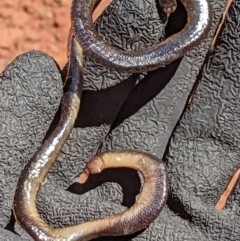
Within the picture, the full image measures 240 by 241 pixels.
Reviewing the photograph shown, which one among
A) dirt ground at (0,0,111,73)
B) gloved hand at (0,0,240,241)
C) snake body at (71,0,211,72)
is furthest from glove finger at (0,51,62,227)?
dirt ground at (0,0,111,73)

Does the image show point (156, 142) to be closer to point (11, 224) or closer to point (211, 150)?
point (211, 150)

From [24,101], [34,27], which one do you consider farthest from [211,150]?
[34,27]

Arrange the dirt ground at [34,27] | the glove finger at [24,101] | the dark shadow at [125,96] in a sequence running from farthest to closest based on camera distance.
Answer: the dirt ground at [34,27] < the dark shadow at [125,96] < the glove finger at [24,101]

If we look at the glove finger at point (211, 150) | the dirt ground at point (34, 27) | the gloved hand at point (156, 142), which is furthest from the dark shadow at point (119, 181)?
the dirt ground at point (34, 27)

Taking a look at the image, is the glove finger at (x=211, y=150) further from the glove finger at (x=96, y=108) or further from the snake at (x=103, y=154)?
the glove finger at (x=96, y=108)

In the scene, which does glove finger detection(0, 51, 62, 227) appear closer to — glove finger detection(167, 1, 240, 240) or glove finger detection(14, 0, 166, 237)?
glove finger detection(14, 0, 166, 237)

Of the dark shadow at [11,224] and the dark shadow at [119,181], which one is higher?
the dark shadow at [119,181]
